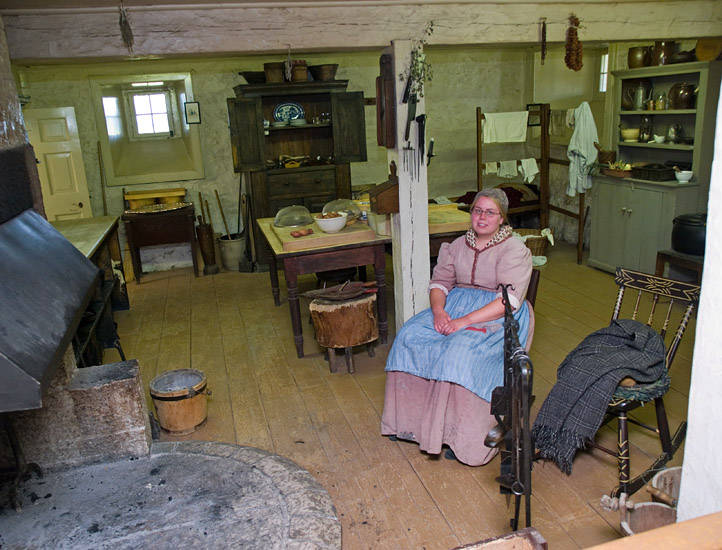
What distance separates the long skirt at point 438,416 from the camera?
3262 mm

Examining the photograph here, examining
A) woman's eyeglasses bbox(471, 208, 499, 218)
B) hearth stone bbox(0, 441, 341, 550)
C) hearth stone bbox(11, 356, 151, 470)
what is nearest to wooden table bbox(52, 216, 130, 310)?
hearth stone bbox(11, 356, 151, 470)

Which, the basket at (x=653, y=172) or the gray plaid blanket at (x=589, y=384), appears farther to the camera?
the basket at (x=653, y=172)

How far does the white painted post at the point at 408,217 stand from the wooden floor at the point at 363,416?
23.6 inches

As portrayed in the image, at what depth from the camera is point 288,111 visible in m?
7.86

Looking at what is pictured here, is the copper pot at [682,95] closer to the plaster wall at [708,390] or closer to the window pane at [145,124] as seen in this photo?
the plaster wall at [708,390]

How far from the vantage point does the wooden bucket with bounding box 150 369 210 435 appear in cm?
375

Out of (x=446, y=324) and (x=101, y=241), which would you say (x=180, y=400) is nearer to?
(x=446, y=324)

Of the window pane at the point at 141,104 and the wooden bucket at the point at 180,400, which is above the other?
the window pane at the point at 141,104

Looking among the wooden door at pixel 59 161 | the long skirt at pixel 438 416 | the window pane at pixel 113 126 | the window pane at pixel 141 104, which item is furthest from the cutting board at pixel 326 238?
the window pane at pixel 141 104

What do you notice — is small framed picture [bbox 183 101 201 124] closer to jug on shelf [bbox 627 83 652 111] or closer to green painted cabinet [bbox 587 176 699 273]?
green painted cabinet [bbox 587 176 699 273]

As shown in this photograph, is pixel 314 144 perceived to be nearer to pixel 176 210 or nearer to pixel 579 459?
pixel 176 210

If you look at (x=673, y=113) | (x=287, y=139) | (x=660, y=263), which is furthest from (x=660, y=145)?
(x=287, y=139)

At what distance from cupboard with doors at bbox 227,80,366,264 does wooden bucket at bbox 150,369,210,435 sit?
3768 millimetres

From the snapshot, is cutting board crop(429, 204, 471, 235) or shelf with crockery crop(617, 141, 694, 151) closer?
cutting board crop(429, 204, 471, 235)
